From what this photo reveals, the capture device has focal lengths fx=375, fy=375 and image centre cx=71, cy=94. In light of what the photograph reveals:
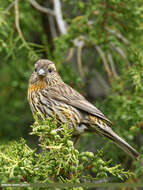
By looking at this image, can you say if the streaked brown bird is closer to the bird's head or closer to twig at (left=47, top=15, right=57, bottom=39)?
the bird's head

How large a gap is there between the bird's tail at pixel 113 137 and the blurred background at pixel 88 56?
21 cm

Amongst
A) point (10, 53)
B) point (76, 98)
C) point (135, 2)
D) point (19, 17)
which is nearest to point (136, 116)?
point (76, 98)

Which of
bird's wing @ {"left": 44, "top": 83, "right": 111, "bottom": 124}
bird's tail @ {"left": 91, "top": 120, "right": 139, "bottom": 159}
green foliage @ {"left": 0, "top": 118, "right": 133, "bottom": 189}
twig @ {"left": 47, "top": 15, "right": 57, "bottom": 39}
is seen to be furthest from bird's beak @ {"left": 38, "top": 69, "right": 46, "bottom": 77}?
twig @ {"left": 47, "top": 15, "right": 57, "bottom": 39}

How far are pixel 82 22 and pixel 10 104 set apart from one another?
2343mm

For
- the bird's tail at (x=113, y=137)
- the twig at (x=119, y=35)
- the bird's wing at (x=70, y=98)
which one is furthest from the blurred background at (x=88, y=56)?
the bird's wing at (x=70, y=98)

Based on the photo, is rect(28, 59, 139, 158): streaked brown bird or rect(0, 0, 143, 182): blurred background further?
rect(0, 0, 143, 182): blurred background

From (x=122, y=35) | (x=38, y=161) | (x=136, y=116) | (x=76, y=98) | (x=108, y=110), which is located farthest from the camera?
(x=122, y=35)

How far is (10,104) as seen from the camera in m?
6.98

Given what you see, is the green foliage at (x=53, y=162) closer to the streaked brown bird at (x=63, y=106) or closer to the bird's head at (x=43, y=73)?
the streaked brown bird at (x=63, y=106)

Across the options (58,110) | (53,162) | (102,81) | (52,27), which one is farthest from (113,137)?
(52,27)

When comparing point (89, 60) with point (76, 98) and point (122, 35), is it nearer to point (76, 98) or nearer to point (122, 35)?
point (122, 35)

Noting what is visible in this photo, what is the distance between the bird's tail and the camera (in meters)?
4.23

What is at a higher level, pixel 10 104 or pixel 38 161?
pixel 10 104

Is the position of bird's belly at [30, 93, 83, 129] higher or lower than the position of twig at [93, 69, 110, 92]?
lower
